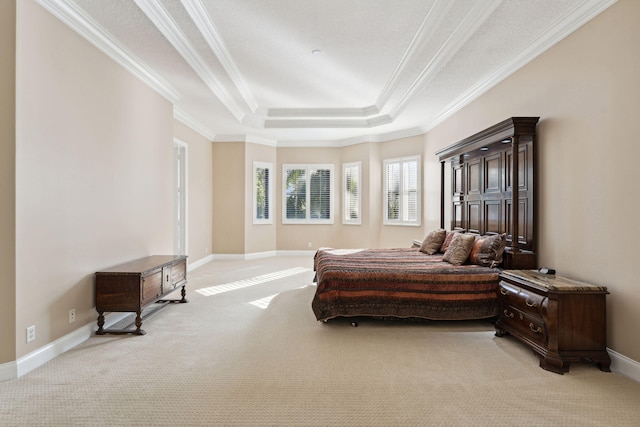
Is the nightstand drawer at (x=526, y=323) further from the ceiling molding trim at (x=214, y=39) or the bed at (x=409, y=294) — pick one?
the ceiling molding trim at (x=214, y=39)

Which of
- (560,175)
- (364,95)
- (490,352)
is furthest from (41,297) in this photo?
(364,95)

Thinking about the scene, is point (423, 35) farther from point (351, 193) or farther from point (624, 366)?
point (351, 193)

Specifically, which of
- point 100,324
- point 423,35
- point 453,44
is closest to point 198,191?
point 100,324

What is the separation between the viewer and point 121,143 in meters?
4.00

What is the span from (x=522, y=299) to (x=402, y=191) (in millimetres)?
4904

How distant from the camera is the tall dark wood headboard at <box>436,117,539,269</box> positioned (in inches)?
148

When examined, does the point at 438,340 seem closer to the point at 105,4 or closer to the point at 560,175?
the point at 560,175

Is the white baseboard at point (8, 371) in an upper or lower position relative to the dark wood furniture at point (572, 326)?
lower

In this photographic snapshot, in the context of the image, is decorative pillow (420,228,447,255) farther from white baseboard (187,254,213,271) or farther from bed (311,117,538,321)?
white baseboard (187,254,213,271)

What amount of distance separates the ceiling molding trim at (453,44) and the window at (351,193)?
3.09m

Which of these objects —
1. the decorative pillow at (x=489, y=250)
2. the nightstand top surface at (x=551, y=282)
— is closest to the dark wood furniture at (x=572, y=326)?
the nightstand top surface at (x=551, y=282)

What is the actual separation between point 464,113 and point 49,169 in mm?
5312

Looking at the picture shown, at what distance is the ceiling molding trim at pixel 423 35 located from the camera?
133 inches

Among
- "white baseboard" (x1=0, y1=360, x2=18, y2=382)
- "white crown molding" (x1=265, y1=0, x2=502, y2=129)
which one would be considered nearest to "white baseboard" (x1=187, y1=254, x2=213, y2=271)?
"white crown molding" (x1=265, y1=0, x2=502, y2=129)
